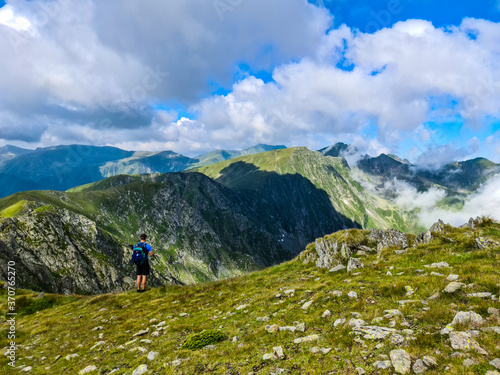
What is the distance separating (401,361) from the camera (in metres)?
5.67

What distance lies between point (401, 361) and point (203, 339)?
7.23m

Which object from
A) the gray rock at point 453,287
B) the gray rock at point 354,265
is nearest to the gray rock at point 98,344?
the gray rock at point 354,265

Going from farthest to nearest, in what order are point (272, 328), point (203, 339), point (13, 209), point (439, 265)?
point (13, 209) < point (439, 265) < point (203, 339) < point (272, 328)

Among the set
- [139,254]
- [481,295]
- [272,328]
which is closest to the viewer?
[481,295]

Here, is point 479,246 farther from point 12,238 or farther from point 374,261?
point 12,238

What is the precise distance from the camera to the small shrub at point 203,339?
374 inches

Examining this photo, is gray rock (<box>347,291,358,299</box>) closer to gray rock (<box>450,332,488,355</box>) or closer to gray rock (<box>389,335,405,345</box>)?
gray rock (<box>389,335,405,345</box>)

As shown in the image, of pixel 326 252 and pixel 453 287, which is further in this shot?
pixel 326 252

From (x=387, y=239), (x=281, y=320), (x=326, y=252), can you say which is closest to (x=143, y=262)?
(x=281, y=320)

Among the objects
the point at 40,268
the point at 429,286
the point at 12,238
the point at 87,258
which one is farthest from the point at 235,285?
the point at 87,258

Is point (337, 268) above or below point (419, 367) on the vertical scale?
below

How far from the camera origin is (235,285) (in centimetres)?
2025

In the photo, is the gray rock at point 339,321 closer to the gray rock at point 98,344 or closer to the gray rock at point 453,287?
the gray rock at point 453,287

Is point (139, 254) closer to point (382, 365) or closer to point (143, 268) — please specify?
point (143, 268)
